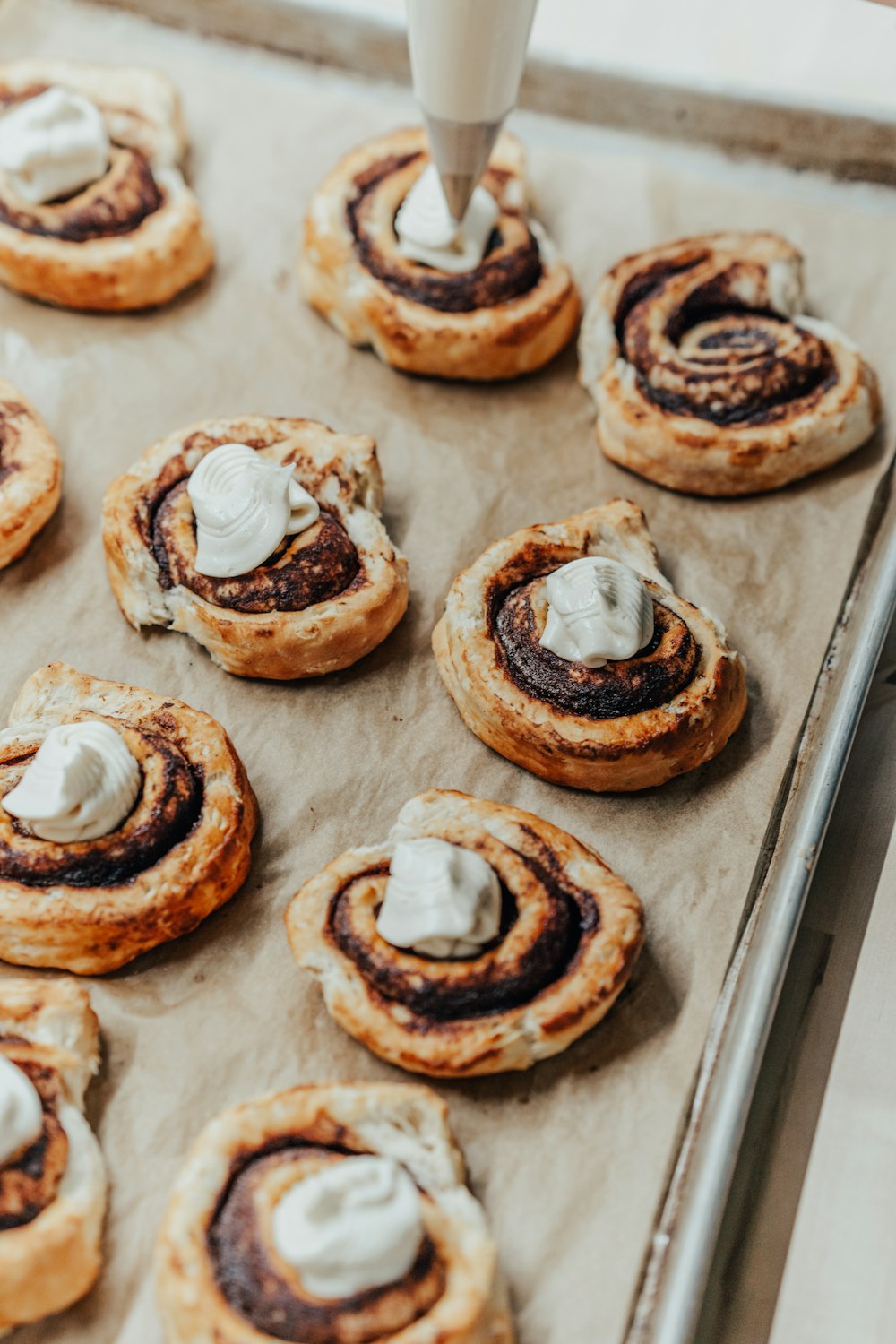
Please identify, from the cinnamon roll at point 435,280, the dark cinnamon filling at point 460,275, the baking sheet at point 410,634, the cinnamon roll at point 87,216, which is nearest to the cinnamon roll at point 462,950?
the baking sheet at point 410,634

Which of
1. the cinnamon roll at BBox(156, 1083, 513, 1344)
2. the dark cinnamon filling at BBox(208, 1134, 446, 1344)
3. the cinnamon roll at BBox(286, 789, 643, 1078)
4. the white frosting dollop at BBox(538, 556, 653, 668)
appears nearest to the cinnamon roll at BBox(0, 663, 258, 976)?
the cinnamon roll at BBox(286, 789, 643, 1078)

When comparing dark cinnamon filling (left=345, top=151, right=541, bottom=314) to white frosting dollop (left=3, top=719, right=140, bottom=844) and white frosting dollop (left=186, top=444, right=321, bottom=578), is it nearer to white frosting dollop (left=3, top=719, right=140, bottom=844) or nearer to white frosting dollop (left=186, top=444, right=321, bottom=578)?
white frosting dollop (left=186, top=444, right=321, bottom=578)

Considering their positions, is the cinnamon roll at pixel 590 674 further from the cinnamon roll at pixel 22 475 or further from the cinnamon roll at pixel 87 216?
the cinnamon roll at pixel 87 216

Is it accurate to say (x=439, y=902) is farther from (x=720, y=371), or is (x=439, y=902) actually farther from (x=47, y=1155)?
(x=720, y=371)

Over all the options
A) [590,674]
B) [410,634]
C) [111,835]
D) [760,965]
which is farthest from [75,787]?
[760,965]

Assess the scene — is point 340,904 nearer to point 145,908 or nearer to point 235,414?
point 145,908

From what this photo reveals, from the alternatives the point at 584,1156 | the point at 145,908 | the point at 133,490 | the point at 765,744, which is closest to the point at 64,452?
the point at 133,490

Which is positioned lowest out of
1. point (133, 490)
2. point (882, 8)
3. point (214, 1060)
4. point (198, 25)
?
point (214, 1060)
